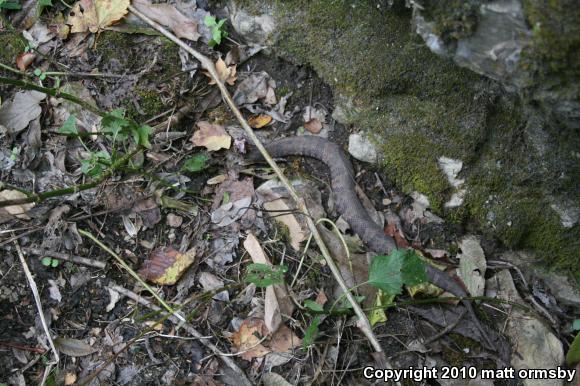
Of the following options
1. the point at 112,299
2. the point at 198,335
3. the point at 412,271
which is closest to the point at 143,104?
the point at 112,299

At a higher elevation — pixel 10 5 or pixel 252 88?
pixel 10 5

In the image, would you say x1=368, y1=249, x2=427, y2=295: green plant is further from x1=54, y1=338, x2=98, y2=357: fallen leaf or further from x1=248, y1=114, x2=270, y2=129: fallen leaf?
x1=54, y1=338, x2=98, y2=357: fallen leaf

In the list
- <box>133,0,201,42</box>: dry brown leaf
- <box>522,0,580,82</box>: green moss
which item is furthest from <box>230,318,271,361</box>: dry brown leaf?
<box>133,0,201,42</box>: dry brown leaf

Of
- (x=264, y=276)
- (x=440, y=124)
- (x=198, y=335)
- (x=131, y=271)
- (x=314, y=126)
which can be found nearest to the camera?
(x=264, y=276)

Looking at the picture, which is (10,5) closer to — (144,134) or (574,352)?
(144,134)

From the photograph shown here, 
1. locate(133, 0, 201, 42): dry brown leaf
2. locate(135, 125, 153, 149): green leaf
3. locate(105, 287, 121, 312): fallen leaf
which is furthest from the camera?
locate(133, 0, 201, 42): dry brown leaf

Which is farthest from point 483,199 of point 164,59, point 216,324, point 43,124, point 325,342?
point 43,124

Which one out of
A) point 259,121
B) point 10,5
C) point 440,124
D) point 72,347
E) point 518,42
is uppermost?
point 518,42

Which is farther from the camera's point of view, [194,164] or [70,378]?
[194,164]
